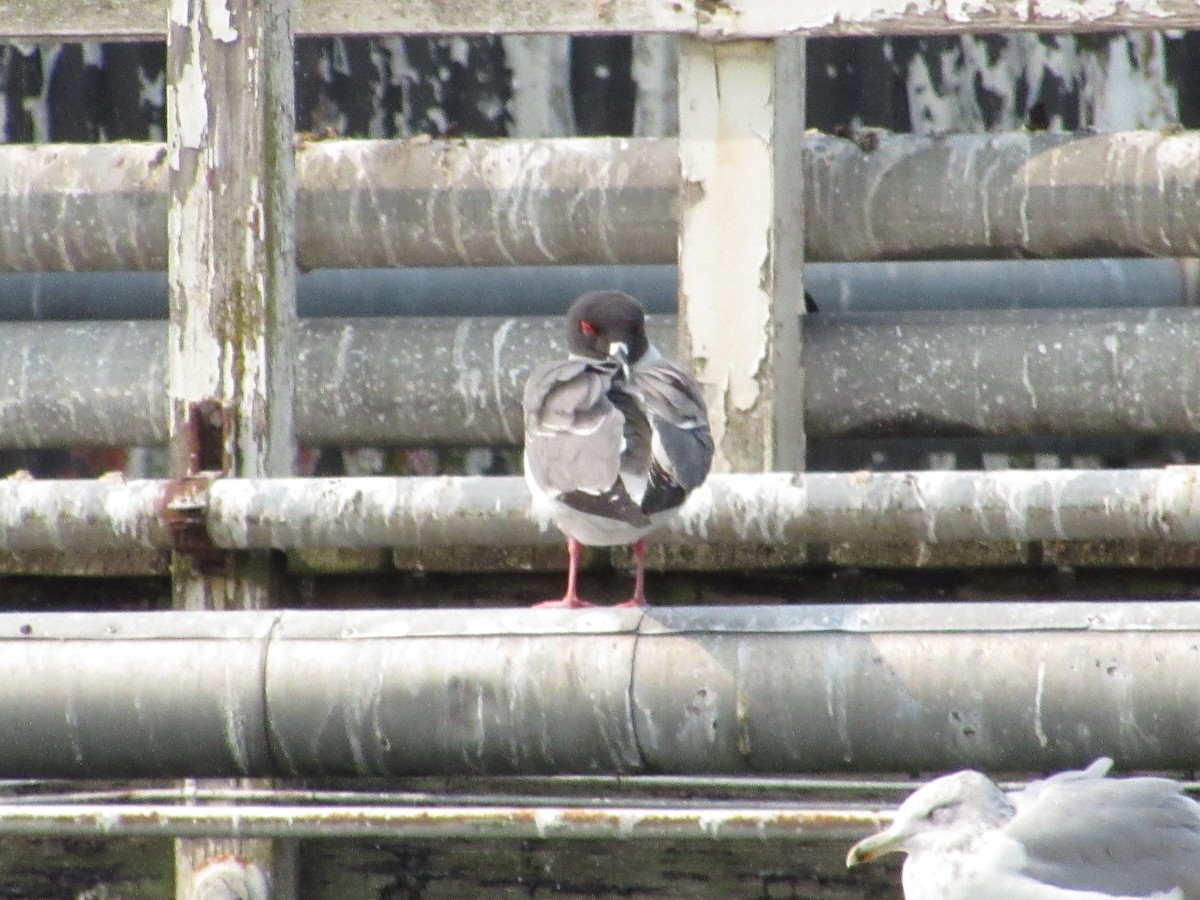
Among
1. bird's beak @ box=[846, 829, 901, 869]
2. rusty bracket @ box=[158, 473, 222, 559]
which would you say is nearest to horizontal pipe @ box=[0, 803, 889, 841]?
bird's beak @ box=[846, 829, 901, 869]

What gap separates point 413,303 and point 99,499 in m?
2.26

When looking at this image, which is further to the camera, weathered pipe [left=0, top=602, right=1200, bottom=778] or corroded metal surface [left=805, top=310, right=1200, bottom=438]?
corroded metal surface [left=805, top=310, right=1200, bottom=438]

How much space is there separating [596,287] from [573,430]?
227 cm

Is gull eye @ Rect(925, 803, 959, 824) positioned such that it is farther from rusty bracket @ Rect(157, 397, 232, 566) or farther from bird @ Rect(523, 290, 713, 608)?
rusty bracket @ Rect(157, 397, 232, 566)

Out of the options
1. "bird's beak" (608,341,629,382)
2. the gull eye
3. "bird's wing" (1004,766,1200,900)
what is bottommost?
"bird's wing" (1004,766,1200,900)

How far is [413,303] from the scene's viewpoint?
6.57 m

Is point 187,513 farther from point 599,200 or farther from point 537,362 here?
point 599,200

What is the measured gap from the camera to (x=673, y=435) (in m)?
4.11

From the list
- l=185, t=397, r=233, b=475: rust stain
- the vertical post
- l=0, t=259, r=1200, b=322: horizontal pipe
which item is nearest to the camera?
l=185, t=397, r=233, b=475: rust stain

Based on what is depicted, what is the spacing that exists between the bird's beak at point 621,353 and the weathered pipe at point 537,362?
41.3 inches

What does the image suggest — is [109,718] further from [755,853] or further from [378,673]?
[755,853]

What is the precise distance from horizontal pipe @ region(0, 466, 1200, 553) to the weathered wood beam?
1436 mm

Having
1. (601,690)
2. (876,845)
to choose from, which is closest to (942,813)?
(876,845)

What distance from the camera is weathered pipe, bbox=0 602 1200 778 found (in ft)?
10.4
